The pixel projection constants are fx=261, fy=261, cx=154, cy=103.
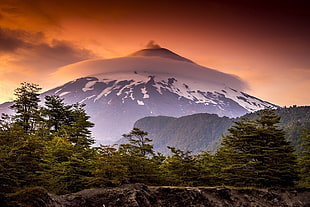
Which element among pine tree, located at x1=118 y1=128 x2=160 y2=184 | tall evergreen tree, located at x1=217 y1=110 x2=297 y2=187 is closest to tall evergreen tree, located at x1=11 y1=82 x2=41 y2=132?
pine tree, located at x1=118 y1=128 x2=160 y2=184

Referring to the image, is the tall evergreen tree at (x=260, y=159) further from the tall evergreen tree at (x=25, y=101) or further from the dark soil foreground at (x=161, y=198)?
the tall evergreen tree at (x=25, y=101)

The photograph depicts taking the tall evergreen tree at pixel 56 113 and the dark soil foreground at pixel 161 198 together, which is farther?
the tall evergreen tree at pixel 56 113

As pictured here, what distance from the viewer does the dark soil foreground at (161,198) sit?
462 inches

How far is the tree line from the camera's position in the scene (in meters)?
14.6

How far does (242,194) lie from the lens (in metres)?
17.8

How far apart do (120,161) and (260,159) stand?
11.9 meters

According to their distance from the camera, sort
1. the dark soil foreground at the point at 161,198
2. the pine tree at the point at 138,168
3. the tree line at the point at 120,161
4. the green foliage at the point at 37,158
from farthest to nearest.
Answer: the pine tree at the point at 138,168 < the tree line at the point at 120,161 < the green foliage at the point at 37,158 < the dark soil foreground at the point at 161,198

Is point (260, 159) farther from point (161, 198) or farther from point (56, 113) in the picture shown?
point (56, 113)

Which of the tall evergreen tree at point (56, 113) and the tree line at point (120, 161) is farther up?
the tall evergreen tree at point (56, 113)

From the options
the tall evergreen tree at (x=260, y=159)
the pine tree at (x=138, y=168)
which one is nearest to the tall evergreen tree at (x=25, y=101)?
the pine tree at (x=138, y=168)

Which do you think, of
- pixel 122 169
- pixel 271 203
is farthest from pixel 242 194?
pixel 122 169

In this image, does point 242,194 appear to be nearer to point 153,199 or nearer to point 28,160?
point 153,199

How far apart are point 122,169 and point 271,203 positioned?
1060cm

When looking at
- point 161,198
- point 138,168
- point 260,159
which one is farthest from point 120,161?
point 260,159
